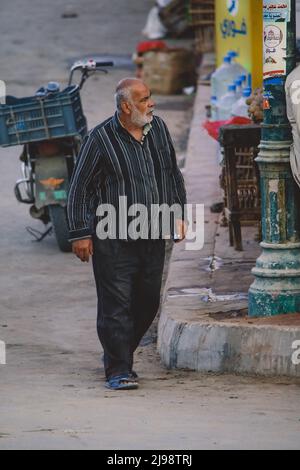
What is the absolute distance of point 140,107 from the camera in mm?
7539

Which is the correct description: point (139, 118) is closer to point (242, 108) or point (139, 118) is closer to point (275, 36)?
point (275, 36)

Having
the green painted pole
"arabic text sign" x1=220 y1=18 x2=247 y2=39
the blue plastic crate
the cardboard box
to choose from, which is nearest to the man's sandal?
the green painted pole

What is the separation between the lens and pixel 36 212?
11.8 meters

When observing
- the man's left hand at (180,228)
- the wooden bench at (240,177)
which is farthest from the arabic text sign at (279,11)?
the wooden bench at (240,177)

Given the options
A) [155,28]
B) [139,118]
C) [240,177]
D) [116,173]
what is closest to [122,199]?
[116,173]

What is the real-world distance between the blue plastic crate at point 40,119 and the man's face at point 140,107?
3904 millimetres

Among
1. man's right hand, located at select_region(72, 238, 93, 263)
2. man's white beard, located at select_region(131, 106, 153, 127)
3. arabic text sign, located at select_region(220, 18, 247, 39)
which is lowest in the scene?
man's right hand, located at select_region(72, 238, 93, 263)

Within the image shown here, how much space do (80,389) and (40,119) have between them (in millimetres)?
4242

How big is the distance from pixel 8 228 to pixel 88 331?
360 cm

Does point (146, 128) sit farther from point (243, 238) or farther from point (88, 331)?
point (243, 238)

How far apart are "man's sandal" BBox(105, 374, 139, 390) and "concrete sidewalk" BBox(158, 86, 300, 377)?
0.49m

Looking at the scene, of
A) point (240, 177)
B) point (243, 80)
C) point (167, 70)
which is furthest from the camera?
point (167, 70)

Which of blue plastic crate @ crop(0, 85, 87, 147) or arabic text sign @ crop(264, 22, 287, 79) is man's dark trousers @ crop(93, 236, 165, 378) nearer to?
arabic text sign @ crop(264, 22, 287, 79)

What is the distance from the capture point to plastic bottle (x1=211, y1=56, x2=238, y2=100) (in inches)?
540
